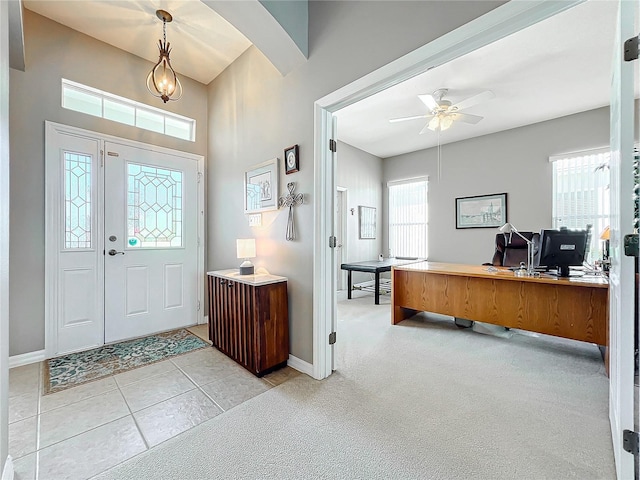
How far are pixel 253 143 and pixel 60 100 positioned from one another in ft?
5.98

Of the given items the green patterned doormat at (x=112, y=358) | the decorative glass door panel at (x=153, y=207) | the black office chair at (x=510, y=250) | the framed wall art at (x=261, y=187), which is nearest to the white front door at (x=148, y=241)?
the decorative glass door panel at (x=153, y=207)

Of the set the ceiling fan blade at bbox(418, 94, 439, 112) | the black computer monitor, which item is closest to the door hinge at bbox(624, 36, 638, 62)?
the black computer monitor

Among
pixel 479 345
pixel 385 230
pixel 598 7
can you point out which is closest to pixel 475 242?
pixel 385 230

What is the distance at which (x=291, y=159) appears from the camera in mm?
2322

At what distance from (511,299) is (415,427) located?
185 centimetres

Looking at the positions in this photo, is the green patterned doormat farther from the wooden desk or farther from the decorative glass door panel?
the wooden desk

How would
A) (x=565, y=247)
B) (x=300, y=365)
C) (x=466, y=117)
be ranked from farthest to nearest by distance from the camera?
(x=466, y=117) → (x=565, y=247) → (x=300, y=365)

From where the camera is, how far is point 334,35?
6.64 feet

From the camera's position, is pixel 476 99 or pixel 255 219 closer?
pixel 255 219

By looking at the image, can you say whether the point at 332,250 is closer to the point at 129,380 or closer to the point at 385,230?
the point at 129,380

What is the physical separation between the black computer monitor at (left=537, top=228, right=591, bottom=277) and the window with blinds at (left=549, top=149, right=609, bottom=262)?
6.69 feet

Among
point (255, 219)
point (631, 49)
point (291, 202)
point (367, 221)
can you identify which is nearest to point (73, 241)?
point (255, 219)

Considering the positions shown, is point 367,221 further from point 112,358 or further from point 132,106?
point 112,358

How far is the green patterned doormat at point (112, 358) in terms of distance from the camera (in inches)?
84.0
